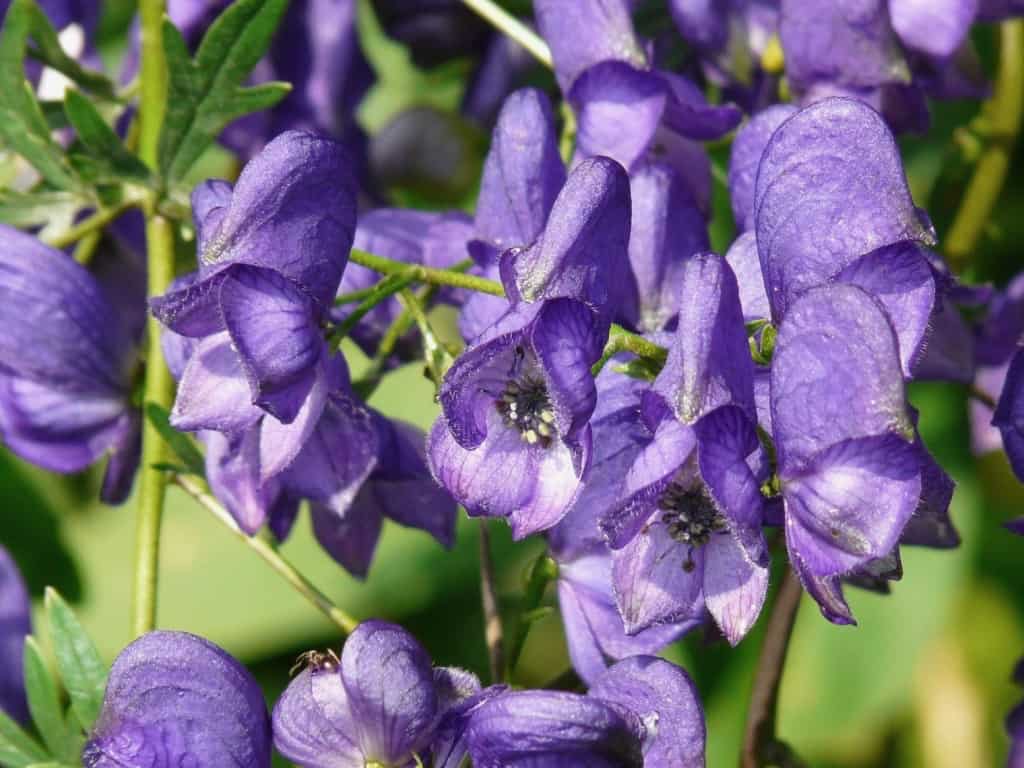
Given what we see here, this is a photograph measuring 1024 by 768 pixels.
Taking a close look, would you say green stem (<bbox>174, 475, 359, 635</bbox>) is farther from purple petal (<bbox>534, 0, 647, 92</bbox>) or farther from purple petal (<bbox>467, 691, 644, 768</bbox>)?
purple petal (<bbox>534, 0, 647, 92</bbox>)

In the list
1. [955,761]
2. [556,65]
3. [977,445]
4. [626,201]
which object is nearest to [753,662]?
[955,761]

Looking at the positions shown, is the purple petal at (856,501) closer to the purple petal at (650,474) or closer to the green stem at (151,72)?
the purple petal at (650,474)

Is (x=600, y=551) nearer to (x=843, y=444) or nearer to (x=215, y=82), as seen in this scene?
(x=843, y=444)

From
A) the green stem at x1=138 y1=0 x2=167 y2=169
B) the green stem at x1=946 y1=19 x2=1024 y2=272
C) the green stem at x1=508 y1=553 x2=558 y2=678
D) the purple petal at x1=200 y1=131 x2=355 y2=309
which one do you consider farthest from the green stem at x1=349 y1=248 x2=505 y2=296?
the green stem at x1=946 y1=19 x2=1024 y2=272

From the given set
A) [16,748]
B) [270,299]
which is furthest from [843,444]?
[16,748]

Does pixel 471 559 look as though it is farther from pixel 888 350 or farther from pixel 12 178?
pixel 888 350

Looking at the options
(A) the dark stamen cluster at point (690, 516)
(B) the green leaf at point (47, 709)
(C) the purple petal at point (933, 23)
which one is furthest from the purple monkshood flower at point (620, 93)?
(B) the green leaf at point (47, 709)
